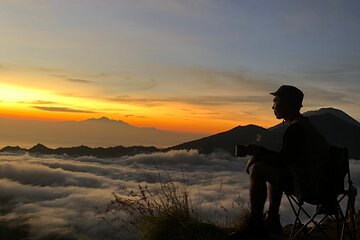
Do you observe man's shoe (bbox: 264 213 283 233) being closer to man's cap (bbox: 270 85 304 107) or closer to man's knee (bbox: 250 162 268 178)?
man's knee (bbox: 250 162 268 178)

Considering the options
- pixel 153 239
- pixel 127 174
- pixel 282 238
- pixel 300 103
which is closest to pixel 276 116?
pixel 300 103

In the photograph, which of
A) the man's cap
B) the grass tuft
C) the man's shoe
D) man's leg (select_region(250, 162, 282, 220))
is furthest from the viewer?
the man's shoe

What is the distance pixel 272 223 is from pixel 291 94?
1.99 meters

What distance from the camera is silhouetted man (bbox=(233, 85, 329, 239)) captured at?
519 centimetres

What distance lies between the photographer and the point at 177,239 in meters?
5.89

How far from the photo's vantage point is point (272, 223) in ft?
20.9

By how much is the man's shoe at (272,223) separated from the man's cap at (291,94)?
1.76 m

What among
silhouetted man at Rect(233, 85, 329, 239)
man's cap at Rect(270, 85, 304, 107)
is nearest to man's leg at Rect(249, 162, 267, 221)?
silhouetted man at Rect(233, 85, 329, 239)

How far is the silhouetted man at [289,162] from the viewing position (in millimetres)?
5191

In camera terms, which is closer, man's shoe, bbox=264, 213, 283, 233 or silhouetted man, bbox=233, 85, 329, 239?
silhouetted man, bbox=233, 85, 329, 239

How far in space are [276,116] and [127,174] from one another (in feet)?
639

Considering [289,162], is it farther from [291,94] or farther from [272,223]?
[272,223]

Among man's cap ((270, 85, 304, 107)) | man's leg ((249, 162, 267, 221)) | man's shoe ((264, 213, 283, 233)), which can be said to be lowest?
man's shoe ((264, 213, 283, 233))

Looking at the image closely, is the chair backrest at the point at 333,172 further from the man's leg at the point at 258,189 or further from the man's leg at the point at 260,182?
the man's leg at the point at 258,189
